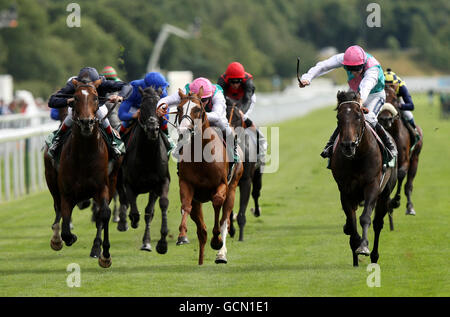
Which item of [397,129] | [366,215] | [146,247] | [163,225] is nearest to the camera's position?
[366,215]

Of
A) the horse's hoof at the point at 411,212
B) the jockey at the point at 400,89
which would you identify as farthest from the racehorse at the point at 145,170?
the horse's hoof at the point at 411,212

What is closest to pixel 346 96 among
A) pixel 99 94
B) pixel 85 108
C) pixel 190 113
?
pixel 190 113

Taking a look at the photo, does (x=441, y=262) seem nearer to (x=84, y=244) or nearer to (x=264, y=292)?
(x=264, y=292)

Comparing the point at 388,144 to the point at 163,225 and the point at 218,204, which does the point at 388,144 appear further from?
the point at 163,225

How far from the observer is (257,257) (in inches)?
379

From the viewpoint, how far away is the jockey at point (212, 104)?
9.04 metres

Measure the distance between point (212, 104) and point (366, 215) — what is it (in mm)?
1859

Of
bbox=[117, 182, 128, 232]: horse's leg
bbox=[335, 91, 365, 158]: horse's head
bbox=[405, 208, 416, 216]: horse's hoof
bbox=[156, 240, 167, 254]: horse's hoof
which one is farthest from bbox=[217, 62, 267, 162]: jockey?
bbox=[335, 91, 365, 158]: horse's head

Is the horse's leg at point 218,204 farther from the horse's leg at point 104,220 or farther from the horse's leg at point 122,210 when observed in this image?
the horse's leg at point 122,210

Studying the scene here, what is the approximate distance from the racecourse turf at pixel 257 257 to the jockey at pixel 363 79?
3.80 feet

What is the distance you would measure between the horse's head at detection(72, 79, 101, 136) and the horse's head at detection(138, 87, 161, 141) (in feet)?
3.76

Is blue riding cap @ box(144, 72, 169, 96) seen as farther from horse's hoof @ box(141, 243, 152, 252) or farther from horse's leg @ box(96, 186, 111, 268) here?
horse's leg @ box(96, 186, 111, 268)
